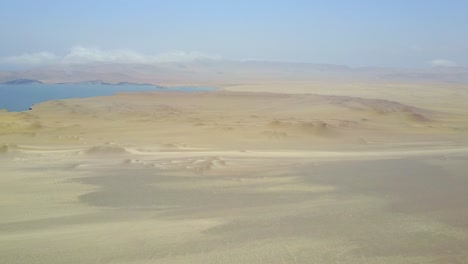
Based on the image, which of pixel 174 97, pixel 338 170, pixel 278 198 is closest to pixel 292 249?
pixel 278 198

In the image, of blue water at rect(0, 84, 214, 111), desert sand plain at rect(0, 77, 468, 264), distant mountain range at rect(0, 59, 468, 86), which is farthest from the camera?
distant mountain range at rect(0, 59, 468, 86)

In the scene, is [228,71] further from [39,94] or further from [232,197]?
[232,197]

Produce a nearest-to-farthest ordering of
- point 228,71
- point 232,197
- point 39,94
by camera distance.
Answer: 1. point 232,197
2. point 39,94
3. point 228,71

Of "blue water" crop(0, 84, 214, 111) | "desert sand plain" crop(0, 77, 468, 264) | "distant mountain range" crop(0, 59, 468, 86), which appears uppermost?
"distant mountain range" crop(0, 59, 468, 86)

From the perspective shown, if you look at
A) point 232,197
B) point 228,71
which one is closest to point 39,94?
point 232,197

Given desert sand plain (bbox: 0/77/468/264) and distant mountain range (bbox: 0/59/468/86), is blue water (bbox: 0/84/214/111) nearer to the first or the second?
desert sand plain (bbox: 0/77/468/264)

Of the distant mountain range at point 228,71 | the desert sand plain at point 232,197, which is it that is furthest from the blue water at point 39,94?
the distant mountain range at point 228,71

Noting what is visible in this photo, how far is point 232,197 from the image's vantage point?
7.43 meters

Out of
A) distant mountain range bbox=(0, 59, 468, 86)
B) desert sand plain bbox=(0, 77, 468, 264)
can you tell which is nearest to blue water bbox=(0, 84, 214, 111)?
desert sand plain bbox=(0, 77, 468, 264)

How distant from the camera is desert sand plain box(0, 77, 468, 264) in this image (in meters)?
5.03

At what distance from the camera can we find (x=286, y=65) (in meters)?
176

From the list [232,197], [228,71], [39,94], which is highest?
[228,71]

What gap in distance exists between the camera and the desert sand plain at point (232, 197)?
198 inches

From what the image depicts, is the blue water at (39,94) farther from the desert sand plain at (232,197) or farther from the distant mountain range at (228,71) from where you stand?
the distant mountain range at (228,71)
